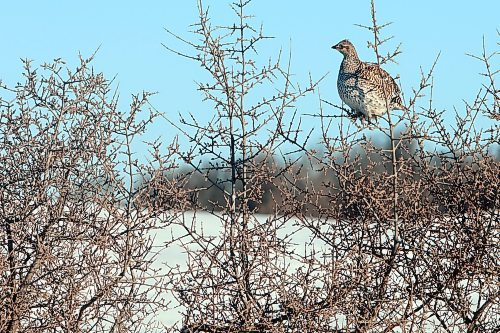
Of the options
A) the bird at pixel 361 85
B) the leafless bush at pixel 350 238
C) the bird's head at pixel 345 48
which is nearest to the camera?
the leafless bush at pixel 350 238

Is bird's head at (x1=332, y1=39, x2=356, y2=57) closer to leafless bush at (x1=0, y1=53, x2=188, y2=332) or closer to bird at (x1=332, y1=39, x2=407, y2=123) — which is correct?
bird at (x1=332, y1=39, x2=407, y2=123)

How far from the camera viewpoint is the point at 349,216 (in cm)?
540

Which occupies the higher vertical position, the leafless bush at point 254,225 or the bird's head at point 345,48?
the bird's head at point 345,48

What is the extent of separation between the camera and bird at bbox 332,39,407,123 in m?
7.96

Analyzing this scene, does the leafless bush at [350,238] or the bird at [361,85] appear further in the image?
the bird at [361,85]

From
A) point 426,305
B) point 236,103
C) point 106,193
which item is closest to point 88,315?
point 106,193

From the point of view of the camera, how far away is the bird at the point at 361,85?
7965mm

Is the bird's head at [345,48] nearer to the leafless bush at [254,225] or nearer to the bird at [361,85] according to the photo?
the bird at [361,85]

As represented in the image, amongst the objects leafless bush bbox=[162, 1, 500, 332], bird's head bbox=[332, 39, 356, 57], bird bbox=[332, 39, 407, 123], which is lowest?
leafless bush bbox=[162, 1, 500, 332]

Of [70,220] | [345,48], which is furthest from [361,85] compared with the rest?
[70,220]

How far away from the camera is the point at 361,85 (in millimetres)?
8367

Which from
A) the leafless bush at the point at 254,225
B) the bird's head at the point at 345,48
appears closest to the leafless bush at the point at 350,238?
the leafless bush at the point at 254,225

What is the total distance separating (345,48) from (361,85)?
0.90 metres

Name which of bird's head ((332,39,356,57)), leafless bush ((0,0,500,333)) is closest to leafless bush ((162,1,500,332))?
leafless bush ((0,0,500,333))
